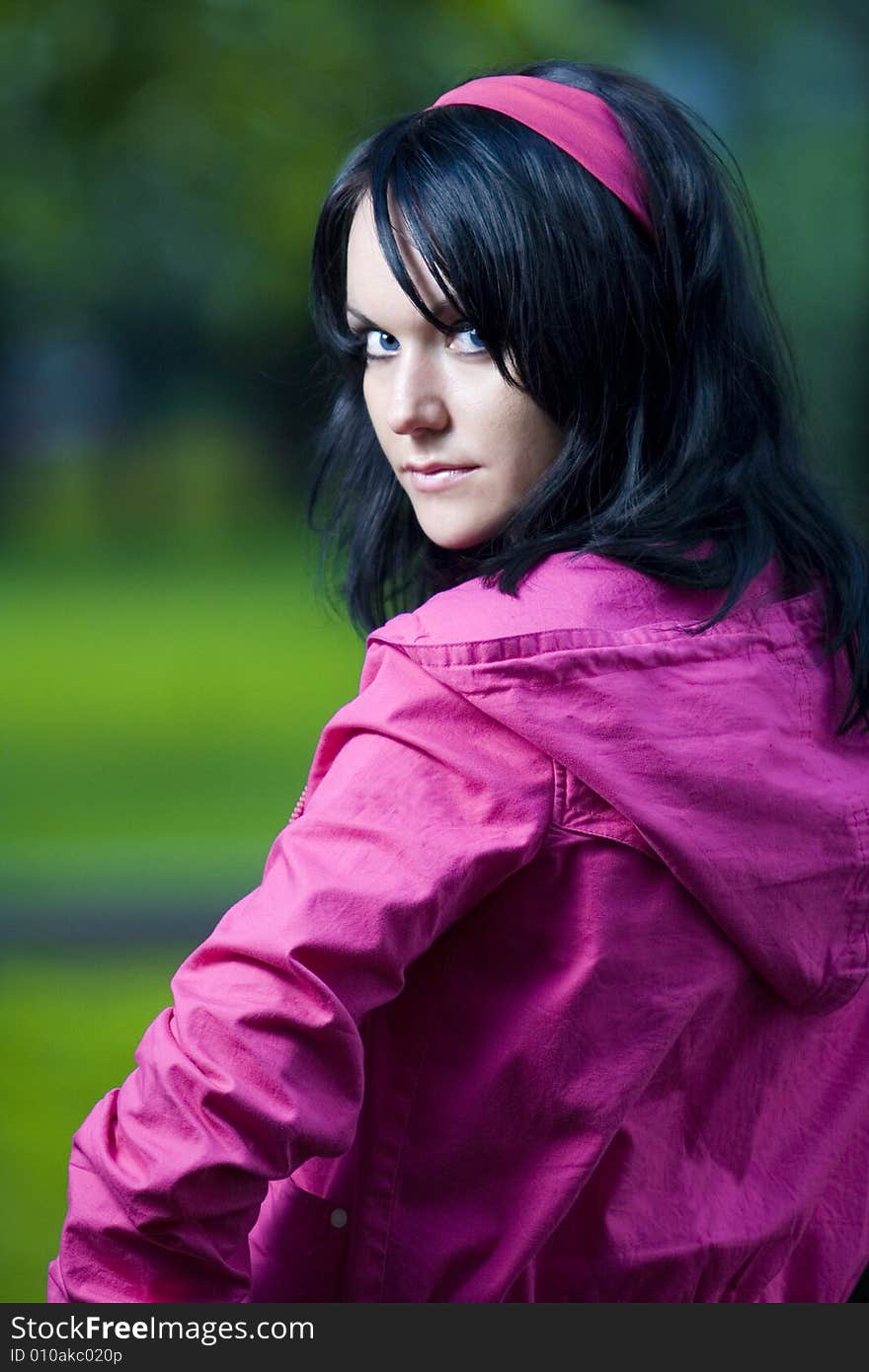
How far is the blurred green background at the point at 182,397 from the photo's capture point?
4492mm

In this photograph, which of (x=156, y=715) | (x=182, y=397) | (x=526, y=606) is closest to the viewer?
(x=526, y=606)

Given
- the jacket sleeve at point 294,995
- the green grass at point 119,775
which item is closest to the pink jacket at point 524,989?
the jacket sleeve at point 294,995

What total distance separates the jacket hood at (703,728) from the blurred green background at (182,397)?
1.74 ft

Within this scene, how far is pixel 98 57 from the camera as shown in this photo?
14.8 feet

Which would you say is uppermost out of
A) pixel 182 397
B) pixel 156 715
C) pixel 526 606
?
pixel 526 606

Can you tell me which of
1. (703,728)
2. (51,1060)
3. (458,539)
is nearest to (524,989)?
(703,728)

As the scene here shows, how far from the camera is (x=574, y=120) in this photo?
4.39 feet

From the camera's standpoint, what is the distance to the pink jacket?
3.44 feet

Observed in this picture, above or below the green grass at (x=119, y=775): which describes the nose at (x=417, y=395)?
above

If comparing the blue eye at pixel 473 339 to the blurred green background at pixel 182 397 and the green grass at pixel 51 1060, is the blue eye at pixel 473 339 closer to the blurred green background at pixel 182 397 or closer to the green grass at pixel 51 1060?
the blurred green background at pixel 182 397

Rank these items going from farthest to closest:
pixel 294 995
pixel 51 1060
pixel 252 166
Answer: pixel 252 166 → pixel 51 1060 → pixel 294 995

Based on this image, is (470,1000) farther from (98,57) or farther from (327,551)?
(98,57)

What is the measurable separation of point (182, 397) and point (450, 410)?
12473 mm

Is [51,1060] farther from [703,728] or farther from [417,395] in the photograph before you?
[703,728]
